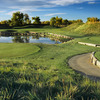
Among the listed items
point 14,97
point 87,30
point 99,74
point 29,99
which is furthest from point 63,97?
point 87,30

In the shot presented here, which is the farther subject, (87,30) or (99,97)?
(87,30)

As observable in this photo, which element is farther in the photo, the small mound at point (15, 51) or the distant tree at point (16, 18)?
the distant tree at point (16, 18)

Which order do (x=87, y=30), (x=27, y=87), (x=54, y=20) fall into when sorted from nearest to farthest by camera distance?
(x=27, y=87) < (x=87, y=30) < (x=54, y=20)

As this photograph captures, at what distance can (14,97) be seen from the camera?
4.74 m

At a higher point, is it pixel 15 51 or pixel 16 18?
pixel 16 18

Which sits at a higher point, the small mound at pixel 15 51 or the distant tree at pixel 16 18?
the distant tree at pixel 16 18

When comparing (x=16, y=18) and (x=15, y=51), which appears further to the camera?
(x=16, y=18)

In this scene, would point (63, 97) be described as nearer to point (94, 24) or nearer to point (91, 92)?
point (91, 92)

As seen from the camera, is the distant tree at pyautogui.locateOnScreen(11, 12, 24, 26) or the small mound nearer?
the small mound

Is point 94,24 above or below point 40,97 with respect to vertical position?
above

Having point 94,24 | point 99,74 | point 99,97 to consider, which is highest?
point 94,24

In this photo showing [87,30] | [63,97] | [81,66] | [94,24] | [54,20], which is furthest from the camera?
[54,20]

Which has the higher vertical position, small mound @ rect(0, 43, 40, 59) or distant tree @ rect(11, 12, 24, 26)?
distant tree @ rect(11, 12, 24, 26)

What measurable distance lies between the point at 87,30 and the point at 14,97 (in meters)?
59.2
